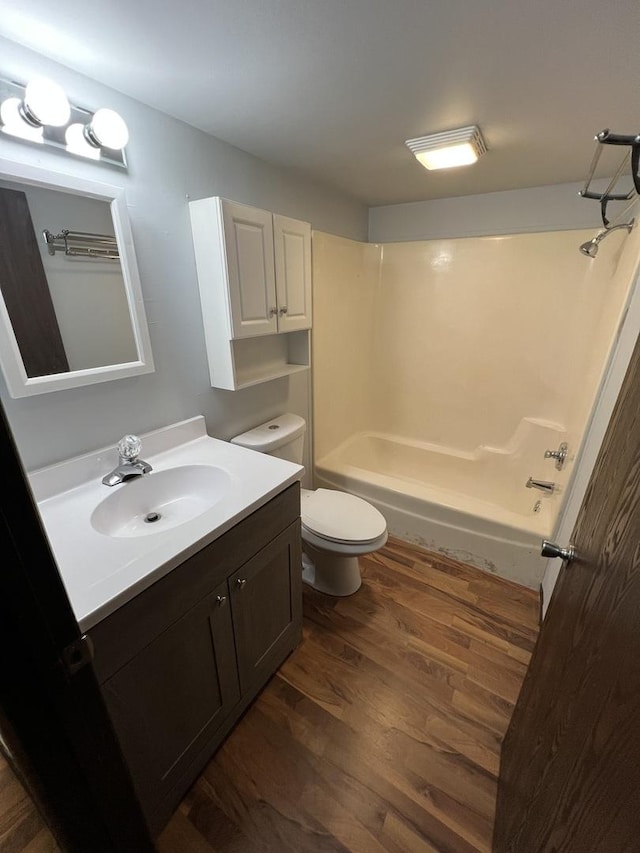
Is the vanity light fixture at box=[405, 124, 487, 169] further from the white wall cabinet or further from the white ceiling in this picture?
the white wall cabinet

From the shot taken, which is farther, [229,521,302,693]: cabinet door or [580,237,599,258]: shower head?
[580,237,599,258]: shower head

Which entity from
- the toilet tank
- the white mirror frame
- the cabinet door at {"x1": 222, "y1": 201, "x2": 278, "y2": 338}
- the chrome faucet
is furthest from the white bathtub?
the white mirror frame

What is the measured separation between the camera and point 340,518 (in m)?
1.72

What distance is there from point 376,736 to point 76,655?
121cm

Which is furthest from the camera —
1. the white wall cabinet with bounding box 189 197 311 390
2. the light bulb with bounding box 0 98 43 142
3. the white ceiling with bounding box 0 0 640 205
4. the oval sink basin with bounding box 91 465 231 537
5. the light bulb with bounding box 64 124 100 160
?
the white wall cabinet with bounding box 189 197 311 390

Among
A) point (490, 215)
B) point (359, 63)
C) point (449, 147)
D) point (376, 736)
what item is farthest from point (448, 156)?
point (376, 736)

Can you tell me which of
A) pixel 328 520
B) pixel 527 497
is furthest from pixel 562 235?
pixel 328 520

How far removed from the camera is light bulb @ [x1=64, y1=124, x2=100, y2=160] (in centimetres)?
99

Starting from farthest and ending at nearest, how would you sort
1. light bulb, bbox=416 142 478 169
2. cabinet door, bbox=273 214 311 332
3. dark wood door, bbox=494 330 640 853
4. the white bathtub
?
the white bathtub, cabinet door, bbox=273 214 311 332, light bulb, bbox=416 142 478 169, dark wood door, bbox=494 330 640 853

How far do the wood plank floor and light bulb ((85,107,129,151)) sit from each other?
6.44 feet

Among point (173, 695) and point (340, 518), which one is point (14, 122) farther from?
point (340, 518)

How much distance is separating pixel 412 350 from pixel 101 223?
2.19 meters

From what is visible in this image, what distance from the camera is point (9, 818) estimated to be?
1031mm

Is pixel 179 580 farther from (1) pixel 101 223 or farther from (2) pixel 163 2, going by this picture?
(2) pixel 163 2
